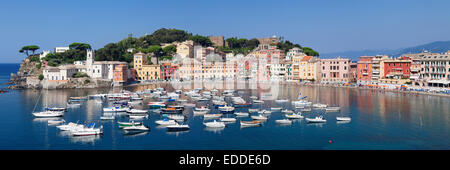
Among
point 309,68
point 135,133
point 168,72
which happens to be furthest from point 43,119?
point 309,68

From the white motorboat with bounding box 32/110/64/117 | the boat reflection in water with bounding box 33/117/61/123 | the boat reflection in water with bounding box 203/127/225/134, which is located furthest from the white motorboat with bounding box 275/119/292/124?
the white motorboat with bounding box 32/110/64/117

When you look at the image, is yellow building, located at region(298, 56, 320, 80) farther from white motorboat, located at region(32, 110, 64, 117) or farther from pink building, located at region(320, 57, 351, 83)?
white motorboat, located at region(32, 110, 64, 117)

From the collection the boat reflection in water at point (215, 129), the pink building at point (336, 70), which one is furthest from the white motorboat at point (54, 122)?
the pink building at point (336, 70)

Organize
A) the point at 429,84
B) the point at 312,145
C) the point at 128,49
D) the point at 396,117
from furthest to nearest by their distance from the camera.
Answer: the point at 128,49 → the point at 429,84 → the point at 396,117 → the point at 312,145

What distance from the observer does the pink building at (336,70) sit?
4272 cm

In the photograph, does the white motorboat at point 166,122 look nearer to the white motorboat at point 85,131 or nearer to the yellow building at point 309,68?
the white motorboat at point 85,131

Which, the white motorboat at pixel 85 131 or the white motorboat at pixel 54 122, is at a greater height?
the white motorboat at pixel 54 122

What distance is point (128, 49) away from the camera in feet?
196

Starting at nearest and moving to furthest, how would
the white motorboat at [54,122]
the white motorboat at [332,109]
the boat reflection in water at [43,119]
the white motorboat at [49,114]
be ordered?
the white motorboat at [54,122] < the boat reflection in water at [43,119] < the white motorboat at [49,114] < the white motorboat at [332,109]

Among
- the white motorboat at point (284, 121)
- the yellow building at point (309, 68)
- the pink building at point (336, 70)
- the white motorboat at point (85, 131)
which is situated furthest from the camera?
the yellow building at point (309, 68)

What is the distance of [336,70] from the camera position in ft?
142

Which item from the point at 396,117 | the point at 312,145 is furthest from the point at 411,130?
the point at 312,145

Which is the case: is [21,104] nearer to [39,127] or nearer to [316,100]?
[39,127]

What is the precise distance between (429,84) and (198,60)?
28588 millimetres
